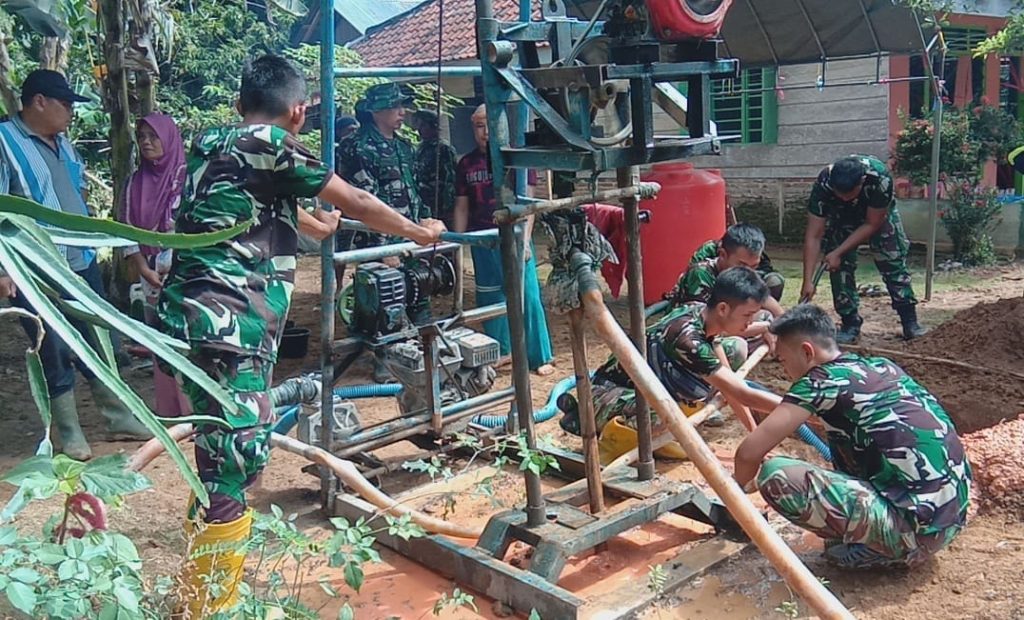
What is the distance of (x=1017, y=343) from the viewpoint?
551cm

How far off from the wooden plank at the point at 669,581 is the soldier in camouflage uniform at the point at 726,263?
1467 millimetres

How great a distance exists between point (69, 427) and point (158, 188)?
1.43m

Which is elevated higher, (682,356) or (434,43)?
(434,43)

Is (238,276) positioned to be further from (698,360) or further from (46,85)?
(46,85)

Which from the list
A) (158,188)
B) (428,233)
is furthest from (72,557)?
(158,188)

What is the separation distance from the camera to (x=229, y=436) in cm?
283

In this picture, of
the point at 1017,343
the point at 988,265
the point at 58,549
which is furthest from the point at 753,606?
the point at 988,265

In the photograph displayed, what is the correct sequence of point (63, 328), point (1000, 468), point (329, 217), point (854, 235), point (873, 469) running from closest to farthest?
point (63, 328)
point (873, 469)
point (329, 217)
point (1000, 468)
point (854, 235)

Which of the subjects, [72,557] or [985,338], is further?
[985,338]

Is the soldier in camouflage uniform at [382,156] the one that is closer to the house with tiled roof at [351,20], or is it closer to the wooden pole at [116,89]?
the wooden pole at [116,89]

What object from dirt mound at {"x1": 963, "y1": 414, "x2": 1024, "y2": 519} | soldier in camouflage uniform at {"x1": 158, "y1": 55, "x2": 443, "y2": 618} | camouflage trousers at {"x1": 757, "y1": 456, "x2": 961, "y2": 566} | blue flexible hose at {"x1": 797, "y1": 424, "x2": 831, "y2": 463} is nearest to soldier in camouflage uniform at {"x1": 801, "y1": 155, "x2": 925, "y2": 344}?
blue flexible hose at {"x1": 797, "y1": 424, "x2": 831, "y2": 463}

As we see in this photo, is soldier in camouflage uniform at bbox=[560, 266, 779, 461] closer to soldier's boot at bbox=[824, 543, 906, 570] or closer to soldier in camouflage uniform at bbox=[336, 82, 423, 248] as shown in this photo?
soldier's boot at bbox=[824, 543, 906, 570]

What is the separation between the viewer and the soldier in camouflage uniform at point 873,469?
295 centimetres

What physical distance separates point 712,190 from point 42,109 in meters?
4.86
